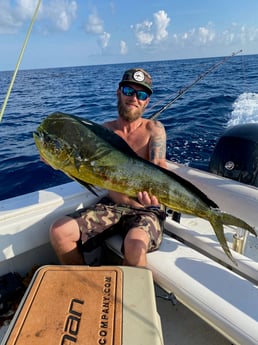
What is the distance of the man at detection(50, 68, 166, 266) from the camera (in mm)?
2184

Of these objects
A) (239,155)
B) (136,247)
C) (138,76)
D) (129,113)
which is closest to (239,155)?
(239,155)

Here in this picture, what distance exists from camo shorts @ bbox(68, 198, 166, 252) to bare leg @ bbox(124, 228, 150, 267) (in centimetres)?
9

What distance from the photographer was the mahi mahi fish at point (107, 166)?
1.60 meters

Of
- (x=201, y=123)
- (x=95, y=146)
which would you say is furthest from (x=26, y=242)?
(x=201, y=123)

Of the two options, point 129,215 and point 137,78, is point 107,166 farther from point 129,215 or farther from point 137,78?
point 137,78

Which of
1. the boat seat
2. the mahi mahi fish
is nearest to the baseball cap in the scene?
the mahi mahi fish

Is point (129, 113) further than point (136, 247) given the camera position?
Yes

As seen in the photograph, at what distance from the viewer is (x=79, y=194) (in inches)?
107

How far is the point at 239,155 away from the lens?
3.19 metres

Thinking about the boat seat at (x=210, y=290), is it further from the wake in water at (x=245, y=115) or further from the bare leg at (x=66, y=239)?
the wake in water at (x=245, y=115)

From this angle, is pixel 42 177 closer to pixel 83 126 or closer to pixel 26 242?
pixel 26 242

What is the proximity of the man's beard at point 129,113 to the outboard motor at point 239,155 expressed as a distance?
1092 millimetres

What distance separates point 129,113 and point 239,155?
4.09 ft

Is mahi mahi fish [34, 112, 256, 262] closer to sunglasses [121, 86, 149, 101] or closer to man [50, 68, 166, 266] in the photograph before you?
man [50, 68, 166, 266]
